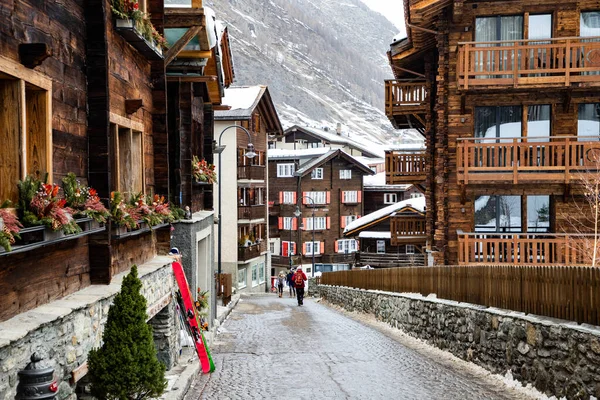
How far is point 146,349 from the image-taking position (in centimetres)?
730

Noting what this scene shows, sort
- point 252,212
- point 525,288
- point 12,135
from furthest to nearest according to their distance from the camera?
point 252,212 < point 525,288 < point 12,135

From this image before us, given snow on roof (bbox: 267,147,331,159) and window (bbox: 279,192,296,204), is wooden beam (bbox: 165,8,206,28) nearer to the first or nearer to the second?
snow on roof (bbox: 267,147,331,159)

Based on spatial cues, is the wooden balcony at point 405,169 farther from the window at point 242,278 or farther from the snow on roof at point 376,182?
the snow on roof at point 376,182

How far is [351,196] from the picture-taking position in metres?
69.5

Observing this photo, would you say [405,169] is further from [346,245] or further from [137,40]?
[346,245]

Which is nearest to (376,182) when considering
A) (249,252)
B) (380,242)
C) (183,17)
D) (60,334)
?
(380,242)

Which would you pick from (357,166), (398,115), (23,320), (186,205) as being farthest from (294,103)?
(23,320)

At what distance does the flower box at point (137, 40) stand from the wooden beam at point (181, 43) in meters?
1.06

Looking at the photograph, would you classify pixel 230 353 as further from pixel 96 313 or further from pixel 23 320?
pixel 23 320

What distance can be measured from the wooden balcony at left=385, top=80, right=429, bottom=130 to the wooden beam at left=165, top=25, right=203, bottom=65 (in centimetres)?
1338

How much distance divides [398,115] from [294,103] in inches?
5519

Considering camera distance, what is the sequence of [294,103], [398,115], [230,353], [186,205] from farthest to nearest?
1. [294,103]
2. [398,115]
3. [186,205]
4. [230,353]

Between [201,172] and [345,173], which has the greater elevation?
[345,173]

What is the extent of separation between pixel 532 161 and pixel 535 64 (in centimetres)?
276
